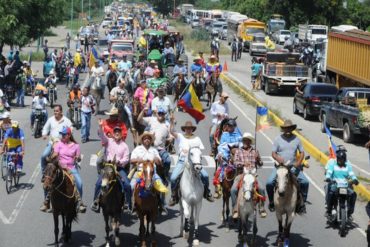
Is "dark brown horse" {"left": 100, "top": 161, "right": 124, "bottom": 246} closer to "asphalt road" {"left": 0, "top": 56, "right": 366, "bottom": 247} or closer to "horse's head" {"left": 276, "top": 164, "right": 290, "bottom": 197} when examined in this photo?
"asphalt road" {"left": 0, "top": 56, "right": 366, "bottom": 247}

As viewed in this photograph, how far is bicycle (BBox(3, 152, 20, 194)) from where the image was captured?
1998 cm

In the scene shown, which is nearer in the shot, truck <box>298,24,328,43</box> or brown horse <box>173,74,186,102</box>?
brown horse <box>173,74,186,102</box>

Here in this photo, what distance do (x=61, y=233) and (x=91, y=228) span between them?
0.77 metres

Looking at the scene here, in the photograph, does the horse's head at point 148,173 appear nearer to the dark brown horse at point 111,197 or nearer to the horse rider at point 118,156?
the dark brown horse at point 111,197

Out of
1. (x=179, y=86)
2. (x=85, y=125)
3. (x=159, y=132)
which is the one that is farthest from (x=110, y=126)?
(x=179, y=86)

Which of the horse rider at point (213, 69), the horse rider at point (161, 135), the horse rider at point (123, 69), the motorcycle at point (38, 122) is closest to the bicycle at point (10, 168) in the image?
the horse rider at point (161, 135)

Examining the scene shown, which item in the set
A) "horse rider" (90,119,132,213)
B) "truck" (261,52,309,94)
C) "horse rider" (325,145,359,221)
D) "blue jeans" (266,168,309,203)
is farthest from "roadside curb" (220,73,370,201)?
"horse rider" (90,119,132,213)

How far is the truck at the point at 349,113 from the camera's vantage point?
27328 millimetres

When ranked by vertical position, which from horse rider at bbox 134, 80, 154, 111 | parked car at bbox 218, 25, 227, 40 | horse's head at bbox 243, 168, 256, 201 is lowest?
parked car at bbox 218, 25, 227, 40

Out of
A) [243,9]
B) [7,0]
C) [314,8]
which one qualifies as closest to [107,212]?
[7,0]

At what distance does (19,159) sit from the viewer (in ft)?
67.3

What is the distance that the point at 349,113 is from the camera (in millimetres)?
28016

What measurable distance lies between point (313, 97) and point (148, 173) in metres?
19.3

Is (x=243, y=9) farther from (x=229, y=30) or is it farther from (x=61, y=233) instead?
(x=61, y=233)
